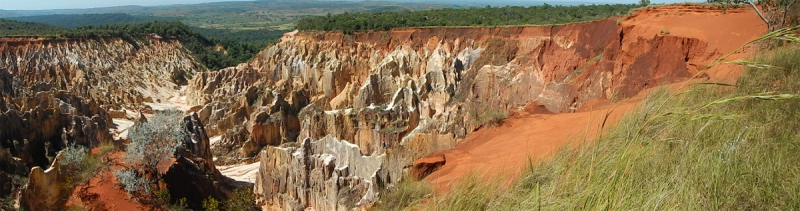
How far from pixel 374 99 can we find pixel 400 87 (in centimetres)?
172

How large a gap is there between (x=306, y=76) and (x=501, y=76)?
15166mm

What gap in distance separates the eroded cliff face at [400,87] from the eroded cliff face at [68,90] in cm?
475

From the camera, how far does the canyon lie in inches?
469

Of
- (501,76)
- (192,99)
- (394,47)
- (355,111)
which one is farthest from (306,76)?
(501,76)

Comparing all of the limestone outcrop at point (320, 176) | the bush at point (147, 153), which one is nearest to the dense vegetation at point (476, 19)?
the limestone outcrop at point (320, 176)

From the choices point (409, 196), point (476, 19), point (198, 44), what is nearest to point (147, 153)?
point (409, 196)

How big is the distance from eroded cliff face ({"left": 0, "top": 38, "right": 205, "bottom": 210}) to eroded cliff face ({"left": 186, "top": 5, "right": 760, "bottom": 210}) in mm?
4752

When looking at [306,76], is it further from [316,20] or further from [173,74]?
[173,74]

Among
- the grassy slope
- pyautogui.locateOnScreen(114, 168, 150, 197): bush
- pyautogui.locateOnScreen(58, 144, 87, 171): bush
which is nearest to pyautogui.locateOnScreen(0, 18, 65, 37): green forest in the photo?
pyautogui.locateOnScreen(58, 144, 87, 171): bush

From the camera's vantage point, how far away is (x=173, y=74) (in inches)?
1695

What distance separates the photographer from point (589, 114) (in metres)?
10.1

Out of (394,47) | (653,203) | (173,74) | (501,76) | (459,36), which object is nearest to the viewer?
(653,203)

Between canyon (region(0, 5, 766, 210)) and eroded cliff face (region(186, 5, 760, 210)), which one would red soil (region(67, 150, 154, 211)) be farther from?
eroded cliff face (region(186, 5, 760, 210))

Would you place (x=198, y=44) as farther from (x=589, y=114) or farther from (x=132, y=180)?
(x=589, y=114)
